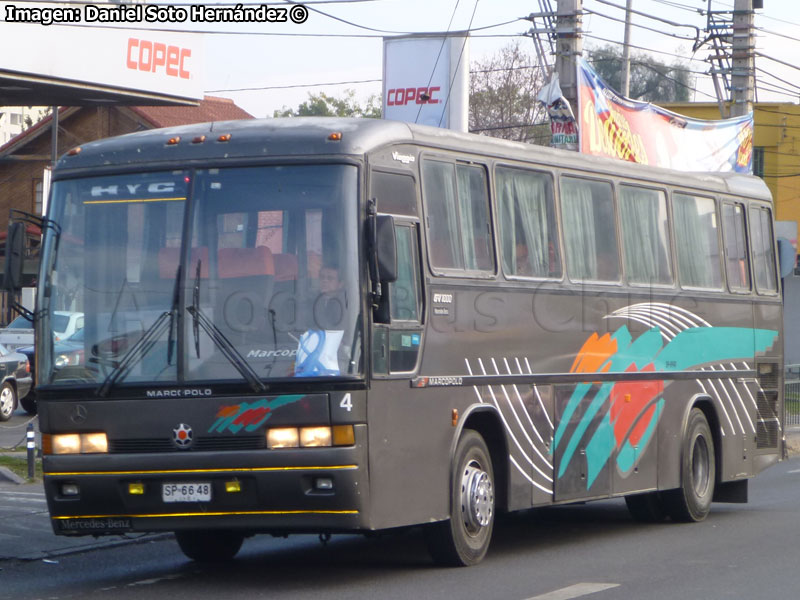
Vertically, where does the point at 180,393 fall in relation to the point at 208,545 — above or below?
above

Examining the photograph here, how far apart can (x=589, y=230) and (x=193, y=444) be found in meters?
4.73

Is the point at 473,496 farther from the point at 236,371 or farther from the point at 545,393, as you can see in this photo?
the point at 236,371

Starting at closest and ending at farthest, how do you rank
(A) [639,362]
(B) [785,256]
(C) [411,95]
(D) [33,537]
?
(D) [33,537], (A) [639,362], (B) [785,256], (C) [411,95]

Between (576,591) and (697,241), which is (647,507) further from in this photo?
→ (576,591)

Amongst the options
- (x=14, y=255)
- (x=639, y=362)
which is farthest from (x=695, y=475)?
(x=14, y=255)

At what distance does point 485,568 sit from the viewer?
10.5 m

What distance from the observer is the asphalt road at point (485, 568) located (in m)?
9.45

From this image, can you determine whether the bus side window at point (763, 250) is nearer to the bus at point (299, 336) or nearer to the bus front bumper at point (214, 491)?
the bus at point (299, 336)

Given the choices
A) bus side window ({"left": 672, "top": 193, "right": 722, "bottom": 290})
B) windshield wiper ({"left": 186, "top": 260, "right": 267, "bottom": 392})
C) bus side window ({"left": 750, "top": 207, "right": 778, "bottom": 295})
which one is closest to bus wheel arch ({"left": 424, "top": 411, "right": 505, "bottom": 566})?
windshield wiper ({"left": 186, "top": 260, "right": 267, "bottom": 392})

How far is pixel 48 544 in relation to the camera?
12.0 metres

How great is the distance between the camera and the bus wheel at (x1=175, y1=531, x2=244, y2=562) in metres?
11.1

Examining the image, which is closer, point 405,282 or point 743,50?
point 405,282

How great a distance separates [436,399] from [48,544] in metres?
4.02

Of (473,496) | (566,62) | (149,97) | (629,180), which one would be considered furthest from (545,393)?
(149,97)
